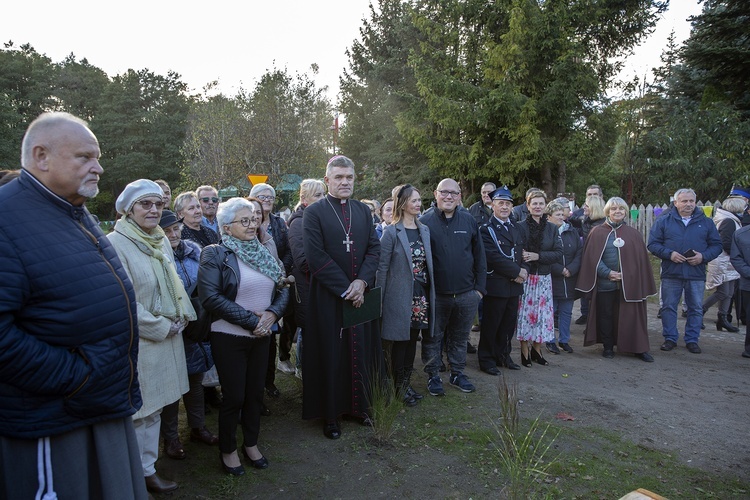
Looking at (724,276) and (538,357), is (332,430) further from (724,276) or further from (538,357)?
(724,276)

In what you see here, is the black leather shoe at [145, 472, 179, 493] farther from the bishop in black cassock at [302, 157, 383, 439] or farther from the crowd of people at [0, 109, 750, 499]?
the bishop in black cassock at [302, 157, 383, 439]

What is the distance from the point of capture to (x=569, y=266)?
7.80 m

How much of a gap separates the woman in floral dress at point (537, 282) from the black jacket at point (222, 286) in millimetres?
4027

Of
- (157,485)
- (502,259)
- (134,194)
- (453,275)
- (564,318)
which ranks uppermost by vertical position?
(134,194)

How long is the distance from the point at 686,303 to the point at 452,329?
4074 mm

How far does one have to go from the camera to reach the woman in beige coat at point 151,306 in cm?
334

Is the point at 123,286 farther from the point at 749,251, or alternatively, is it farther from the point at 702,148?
the point at 702,148

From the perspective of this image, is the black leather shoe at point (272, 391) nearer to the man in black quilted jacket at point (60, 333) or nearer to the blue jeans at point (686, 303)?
the man in black quilted jacket at point (60, 333)

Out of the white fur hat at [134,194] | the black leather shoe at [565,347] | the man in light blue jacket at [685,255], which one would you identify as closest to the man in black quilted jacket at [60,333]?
the white fur hat at [134,194]

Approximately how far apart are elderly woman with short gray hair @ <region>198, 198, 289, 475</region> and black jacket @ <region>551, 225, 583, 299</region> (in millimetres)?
5102

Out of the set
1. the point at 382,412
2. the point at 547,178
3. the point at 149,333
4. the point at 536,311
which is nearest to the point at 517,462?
the point at 382,412

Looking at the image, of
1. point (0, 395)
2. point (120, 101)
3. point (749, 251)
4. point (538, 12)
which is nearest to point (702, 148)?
point (538, 12)

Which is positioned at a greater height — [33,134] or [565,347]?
[33,134]

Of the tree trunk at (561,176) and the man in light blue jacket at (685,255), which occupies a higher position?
the tree trunk at (561,176)
